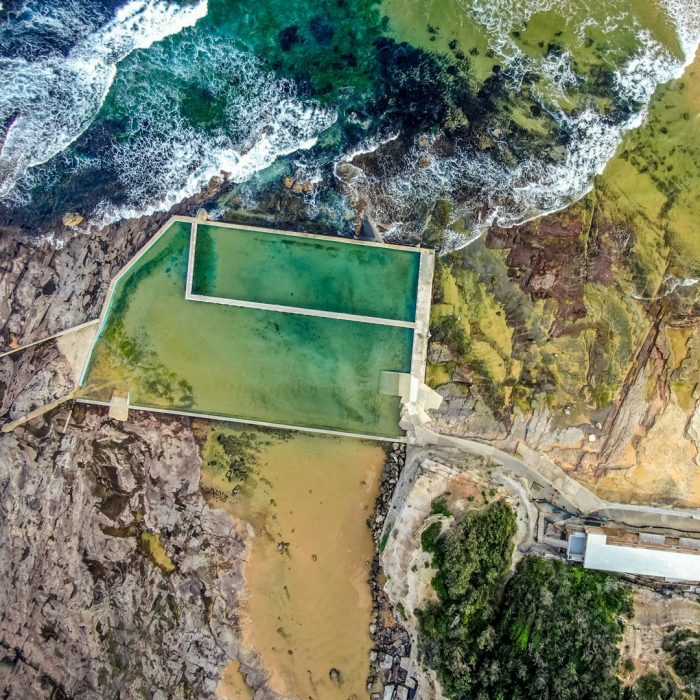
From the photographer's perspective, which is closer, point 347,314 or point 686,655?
point 686,655

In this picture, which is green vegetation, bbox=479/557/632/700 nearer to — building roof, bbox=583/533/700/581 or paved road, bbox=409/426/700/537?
building roof, bbox=583/533/700/581

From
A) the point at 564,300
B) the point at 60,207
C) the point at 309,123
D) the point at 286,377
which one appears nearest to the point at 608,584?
the point at 564,300

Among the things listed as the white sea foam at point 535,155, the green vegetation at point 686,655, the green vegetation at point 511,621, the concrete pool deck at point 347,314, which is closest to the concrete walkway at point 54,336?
the concrete pool deck at point 347,314

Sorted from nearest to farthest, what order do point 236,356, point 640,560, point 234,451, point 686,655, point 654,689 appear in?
1. point 654,689
2. point 686,655
3. point 640,560
4. point 236,356
5. point 234,451

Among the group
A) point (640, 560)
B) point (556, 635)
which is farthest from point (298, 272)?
point (640, 560)

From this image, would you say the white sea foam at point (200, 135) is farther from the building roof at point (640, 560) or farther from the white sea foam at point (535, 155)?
the building roof at point (640, 560)

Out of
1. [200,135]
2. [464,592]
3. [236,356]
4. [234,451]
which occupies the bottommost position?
[464,592]

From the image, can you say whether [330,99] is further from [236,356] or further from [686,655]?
[686,655]
